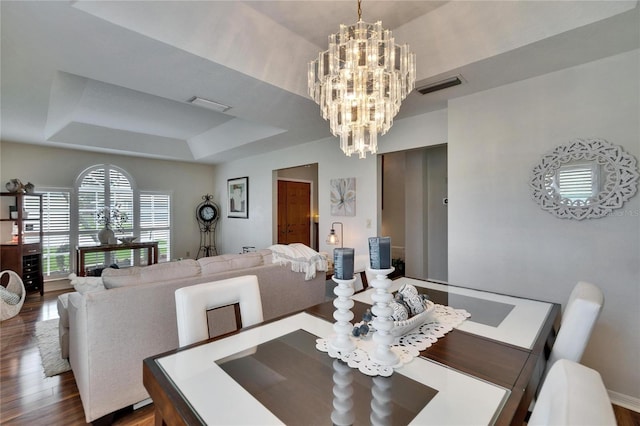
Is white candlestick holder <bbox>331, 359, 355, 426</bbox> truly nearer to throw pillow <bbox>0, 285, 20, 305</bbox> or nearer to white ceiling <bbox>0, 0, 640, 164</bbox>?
white ceiling <bbox>0, 0, 640, 164</bbox>

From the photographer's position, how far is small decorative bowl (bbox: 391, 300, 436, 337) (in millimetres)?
1245

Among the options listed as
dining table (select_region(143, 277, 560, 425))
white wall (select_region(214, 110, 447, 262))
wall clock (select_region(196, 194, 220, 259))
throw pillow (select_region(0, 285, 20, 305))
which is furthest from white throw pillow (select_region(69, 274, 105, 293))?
wall clock (select_region(196, 194, 220, 259))

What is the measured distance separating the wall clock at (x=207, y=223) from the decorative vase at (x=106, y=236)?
1.76m

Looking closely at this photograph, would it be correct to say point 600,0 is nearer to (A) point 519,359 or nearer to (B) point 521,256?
(B) point 521,256

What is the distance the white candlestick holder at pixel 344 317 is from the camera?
112cm

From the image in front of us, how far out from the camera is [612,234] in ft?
6.62

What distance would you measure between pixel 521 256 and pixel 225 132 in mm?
4589

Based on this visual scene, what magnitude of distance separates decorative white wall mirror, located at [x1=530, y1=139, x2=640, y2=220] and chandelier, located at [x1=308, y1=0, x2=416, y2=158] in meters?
1.37

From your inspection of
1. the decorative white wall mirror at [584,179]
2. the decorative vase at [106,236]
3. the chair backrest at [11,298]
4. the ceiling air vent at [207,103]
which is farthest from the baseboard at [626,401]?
Result: the decorative vase at [106,236]

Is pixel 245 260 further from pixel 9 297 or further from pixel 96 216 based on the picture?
pixel 96 216

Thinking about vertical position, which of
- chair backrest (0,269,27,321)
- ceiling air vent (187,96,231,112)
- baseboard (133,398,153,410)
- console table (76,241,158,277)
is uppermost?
ceiling air vent (187,96,231,112)

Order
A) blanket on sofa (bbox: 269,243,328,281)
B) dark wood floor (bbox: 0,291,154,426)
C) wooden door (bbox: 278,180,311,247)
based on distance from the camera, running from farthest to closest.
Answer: wooden door (bbox: 278,180,311,247)
blanket on sofa (bbox: 269,243,328,281)
dark wood floor (bbox: 0,291,154,426)

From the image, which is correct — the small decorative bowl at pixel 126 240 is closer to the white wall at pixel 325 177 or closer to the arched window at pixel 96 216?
the arched window at pixel 96 216

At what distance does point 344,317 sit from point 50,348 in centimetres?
322
